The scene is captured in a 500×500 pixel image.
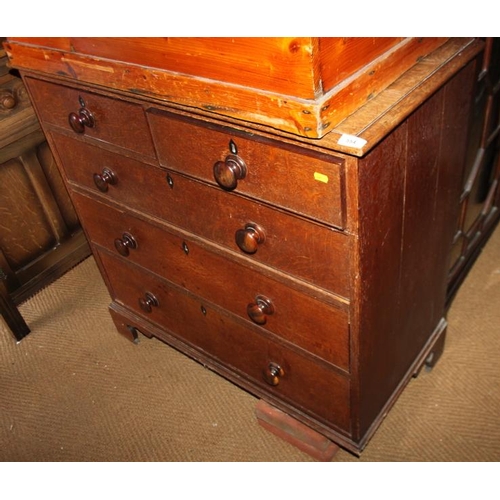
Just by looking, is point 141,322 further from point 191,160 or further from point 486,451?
point 486,451

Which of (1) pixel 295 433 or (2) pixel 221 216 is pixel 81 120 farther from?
(1) pixel 295 433

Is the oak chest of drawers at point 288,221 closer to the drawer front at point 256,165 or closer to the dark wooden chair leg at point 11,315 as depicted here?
the drawer front at point 256,165

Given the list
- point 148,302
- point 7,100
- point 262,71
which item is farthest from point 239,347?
point 7,100

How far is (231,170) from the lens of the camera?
1.16 meters

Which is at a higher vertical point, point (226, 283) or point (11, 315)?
point (226, 283)

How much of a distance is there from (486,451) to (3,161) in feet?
6.44

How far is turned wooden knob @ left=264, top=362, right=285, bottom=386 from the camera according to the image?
1581 millimetres

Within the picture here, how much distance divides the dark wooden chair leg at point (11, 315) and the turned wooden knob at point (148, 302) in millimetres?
583

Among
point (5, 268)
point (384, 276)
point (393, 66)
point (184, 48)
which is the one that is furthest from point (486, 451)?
point (5, 268)

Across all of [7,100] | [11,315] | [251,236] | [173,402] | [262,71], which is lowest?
[173,402]

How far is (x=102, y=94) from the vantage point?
4.41 ft

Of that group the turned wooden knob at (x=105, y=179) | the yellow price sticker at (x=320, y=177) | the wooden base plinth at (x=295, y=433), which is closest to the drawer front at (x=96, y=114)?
the turned wooden knob at (x=105, y=179)

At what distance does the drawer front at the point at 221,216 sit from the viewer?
46.2 inches

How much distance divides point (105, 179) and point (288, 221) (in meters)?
0.65
